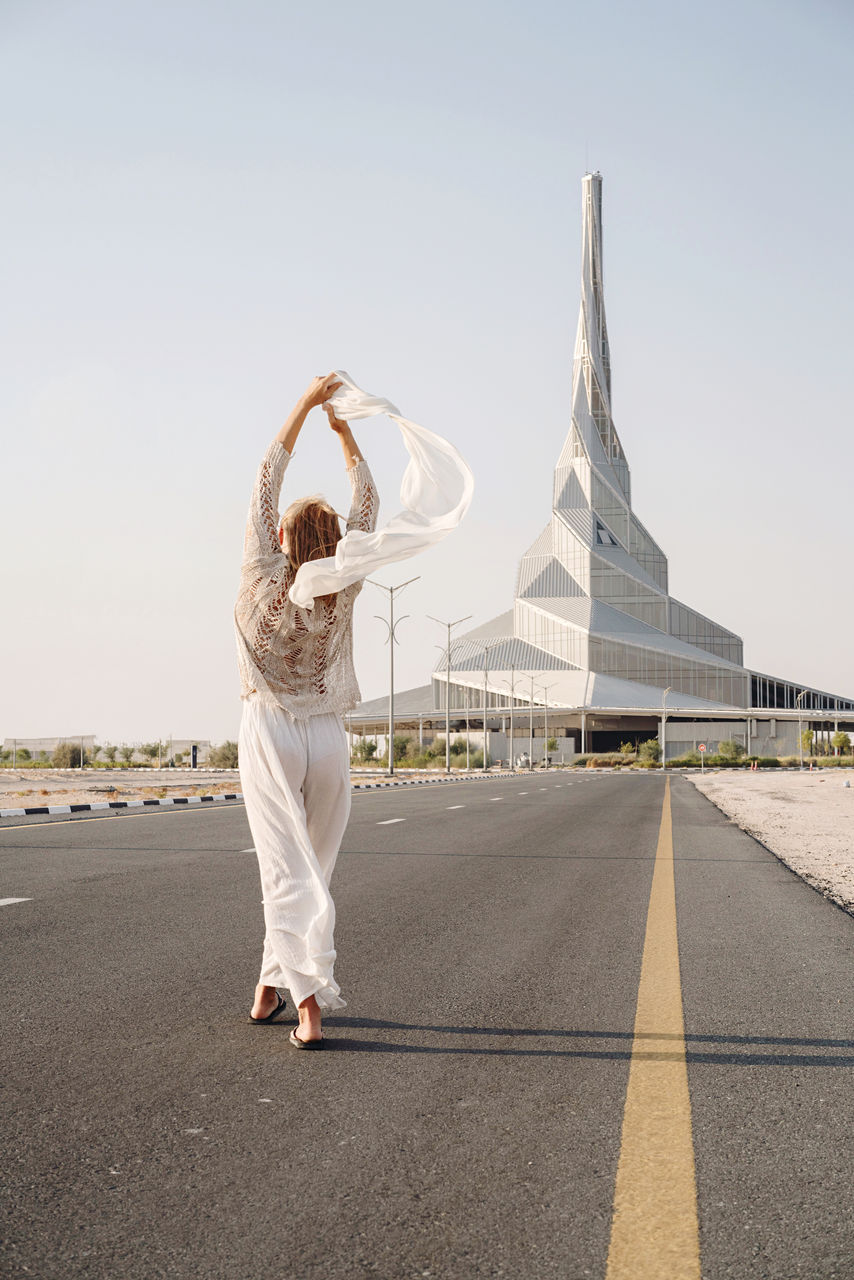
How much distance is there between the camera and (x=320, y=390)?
5363 mm

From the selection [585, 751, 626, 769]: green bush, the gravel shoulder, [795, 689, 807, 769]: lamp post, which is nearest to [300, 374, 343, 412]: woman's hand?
the gravel shoulder

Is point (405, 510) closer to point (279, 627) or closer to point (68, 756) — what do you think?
point (279, 627)

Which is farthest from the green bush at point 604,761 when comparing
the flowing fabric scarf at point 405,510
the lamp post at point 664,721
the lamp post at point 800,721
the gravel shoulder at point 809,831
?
the flowing fabric scarf at point 405,510

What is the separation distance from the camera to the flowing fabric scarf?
4.83 meters

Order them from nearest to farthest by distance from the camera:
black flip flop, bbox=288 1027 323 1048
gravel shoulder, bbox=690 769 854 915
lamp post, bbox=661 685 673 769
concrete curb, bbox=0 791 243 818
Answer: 1. black flip flop, bbox=288 1027 323 1048
2. gravel shoulder, bbox=690 769 854 915
3. concrete curb, bbox=0 791 243 818
4. lamp post, bbox=661 685 673 769

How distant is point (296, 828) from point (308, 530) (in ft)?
4.09

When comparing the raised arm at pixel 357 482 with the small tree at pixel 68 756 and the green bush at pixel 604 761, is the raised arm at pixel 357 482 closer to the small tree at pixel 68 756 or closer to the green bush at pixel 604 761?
the small tree at pixel 68 756

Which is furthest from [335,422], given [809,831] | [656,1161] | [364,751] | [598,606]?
[598,606]

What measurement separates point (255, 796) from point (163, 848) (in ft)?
28.7

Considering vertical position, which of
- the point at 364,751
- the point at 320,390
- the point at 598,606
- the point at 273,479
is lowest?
the point at 364,751

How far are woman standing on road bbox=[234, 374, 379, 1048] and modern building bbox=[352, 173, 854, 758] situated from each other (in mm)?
116864

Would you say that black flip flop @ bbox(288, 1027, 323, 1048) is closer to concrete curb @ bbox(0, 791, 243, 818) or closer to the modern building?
concrete curb @ bbox(0, 791, 243, 818)

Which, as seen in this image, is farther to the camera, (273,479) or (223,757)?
(223,757)

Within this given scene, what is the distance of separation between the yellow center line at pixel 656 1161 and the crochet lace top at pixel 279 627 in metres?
1.90
